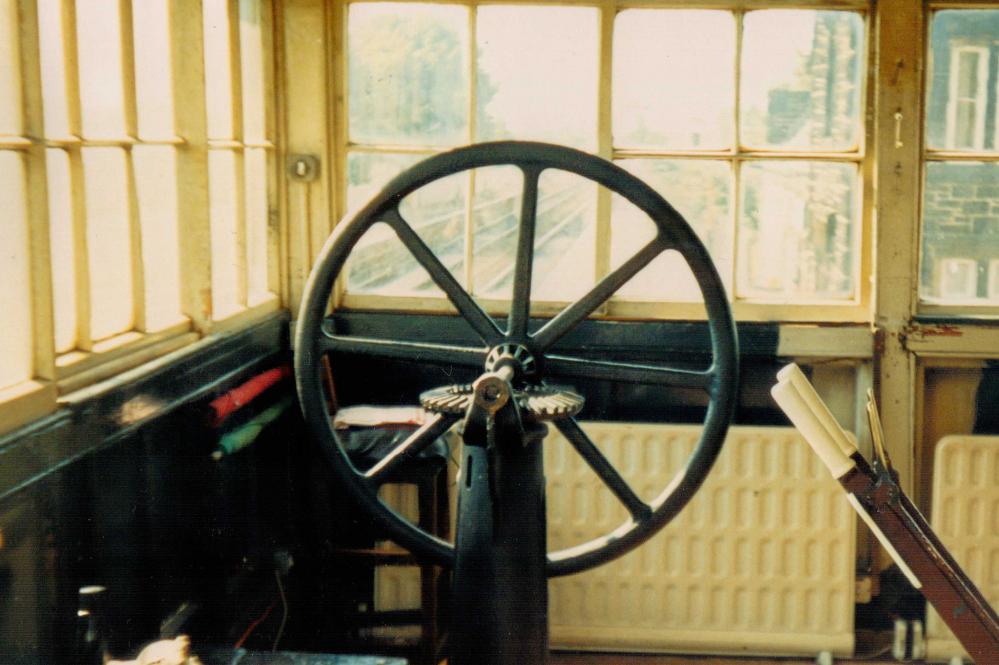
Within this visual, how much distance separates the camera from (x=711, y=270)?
6.17 feet

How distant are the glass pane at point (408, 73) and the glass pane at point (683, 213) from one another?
481 mm

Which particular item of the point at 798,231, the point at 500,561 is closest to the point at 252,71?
the point at 798,231

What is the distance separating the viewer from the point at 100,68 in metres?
2.11

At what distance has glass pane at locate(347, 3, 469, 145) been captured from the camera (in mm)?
3186

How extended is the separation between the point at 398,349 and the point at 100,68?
0.71 meters

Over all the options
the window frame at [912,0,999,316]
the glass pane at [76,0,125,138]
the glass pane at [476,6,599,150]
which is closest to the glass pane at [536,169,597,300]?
the glass pane at [476,6,599,150]

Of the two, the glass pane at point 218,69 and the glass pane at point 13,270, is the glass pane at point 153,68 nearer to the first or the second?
the glass pane at point 218,69

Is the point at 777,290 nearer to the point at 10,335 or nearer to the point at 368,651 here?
the point at 368,651

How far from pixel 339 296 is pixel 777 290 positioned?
3.83ft

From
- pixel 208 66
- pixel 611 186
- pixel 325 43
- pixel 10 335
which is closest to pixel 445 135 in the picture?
pixel 325 43

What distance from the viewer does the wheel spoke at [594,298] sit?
6.38 feet

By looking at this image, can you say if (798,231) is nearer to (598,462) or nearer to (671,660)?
(671,660)

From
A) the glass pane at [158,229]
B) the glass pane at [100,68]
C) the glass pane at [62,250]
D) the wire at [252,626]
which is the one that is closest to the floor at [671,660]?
the wire at [252,626]

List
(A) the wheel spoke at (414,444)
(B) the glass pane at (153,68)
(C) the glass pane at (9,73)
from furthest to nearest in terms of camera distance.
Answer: (B) the glass pane at (153,68) → (A) the wheel spoke at (414,444) → (C) the glass pane at (9,73)
